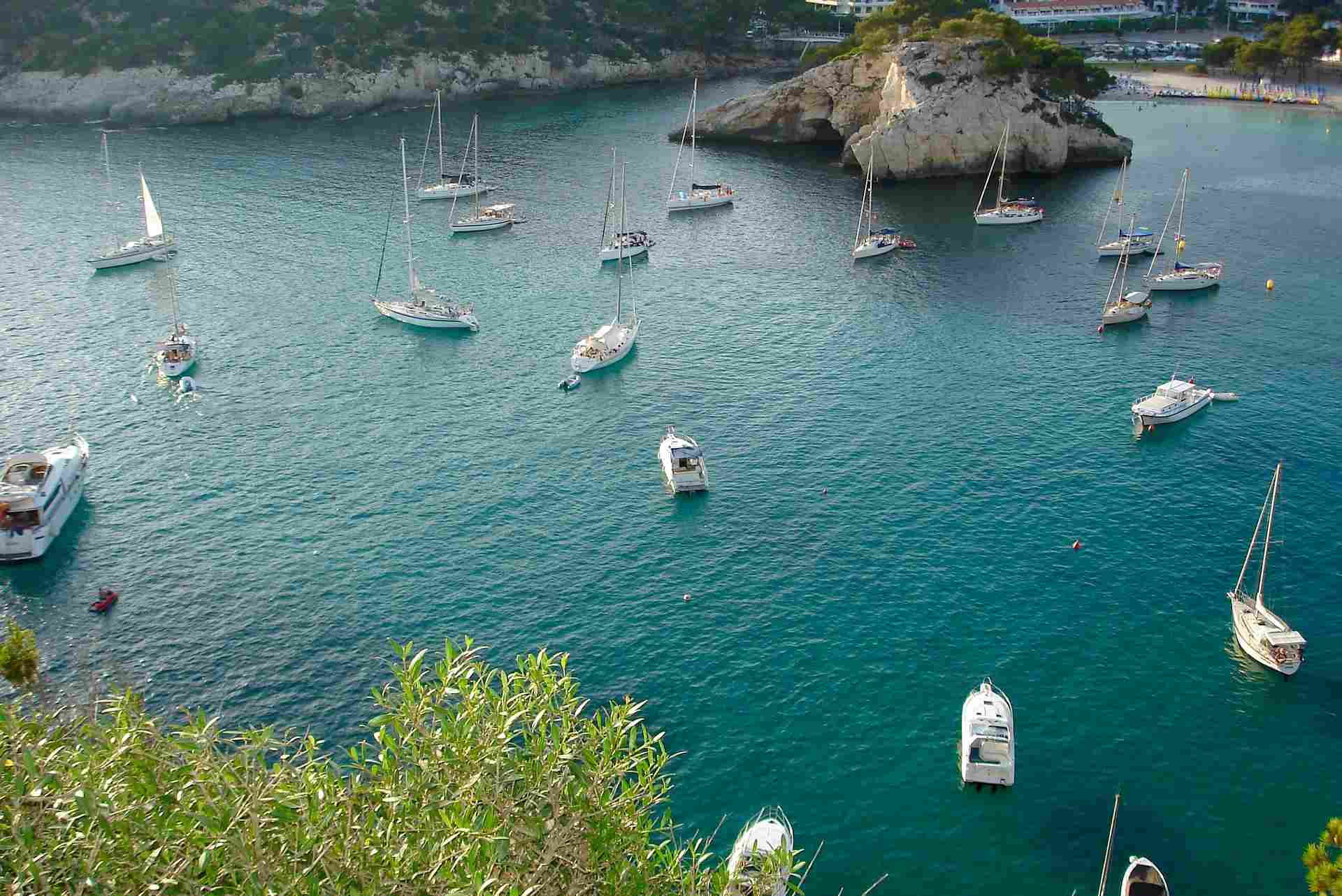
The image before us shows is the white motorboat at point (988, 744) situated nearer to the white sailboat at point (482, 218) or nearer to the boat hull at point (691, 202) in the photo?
the white sailboat at point (482, 218)

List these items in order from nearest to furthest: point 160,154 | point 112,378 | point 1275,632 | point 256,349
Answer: point 1275,632 → point 112,378 → point 256,349 → point 160,154

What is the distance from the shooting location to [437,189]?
141375 mm

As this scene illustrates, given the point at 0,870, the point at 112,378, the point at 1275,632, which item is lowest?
the point at 112,378

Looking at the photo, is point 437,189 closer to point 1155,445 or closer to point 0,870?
point 1155,445

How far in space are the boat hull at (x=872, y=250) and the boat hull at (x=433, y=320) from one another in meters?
41.7

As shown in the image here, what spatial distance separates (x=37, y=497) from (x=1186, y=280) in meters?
99.2

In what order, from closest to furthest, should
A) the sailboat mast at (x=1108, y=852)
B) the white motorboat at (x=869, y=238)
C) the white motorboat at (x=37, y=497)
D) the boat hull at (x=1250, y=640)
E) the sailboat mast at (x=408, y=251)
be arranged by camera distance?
the sailboat mast at (x=1108, y=852) → the boat hull at (x=1250, y=640) → the white motorboat at (x=37, y=497) → the sailboat mast at (x=408, y=251) → the white motorboat at (x=869, y=238)

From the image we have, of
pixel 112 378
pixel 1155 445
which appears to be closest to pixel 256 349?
pixel 112 378

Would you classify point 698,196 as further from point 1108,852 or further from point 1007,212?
point 1108,852

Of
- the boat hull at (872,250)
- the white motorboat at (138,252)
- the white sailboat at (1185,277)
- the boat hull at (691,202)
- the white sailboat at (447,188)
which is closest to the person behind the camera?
the white sailboat at (1185,277)

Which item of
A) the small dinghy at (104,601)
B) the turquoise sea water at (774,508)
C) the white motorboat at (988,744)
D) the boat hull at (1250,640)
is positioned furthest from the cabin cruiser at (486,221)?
the white motorboat at (988,744)

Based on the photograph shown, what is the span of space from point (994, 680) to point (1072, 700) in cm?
360

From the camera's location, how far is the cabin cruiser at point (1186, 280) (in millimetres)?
110312

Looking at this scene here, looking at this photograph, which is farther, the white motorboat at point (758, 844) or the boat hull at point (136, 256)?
the boat hull at point (136, 256)
